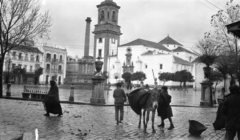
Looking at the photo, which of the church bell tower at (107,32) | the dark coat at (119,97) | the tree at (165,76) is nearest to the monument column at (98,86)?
the dark coat at (119,97)

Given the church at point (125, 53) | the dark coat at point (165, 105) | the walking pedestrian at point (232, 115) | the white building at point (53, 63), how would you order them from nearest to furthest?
the walking pedestrian at point (232, 115) → the dark coat at point (165, 105) → the white building at point (53, 63) → the church at point (125, 53)

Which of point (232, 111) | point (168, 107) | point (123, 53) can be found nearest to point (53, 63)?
point (123, 53)

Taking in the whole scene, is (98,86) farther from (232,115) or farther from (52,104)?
(232,115)

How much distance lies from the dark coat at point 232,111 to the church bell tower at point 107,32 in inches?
2860

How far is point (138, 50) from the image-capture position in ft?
242

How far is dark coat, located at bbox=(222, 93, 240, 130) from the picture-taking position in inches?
187

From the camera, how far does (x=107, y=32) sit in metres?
77.0

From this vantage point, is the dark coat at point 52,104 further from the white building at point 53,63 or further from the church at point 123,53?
the white building at point 53,63

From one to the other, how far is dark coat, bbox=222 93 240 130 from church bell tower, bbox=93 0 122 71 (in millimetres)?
72643

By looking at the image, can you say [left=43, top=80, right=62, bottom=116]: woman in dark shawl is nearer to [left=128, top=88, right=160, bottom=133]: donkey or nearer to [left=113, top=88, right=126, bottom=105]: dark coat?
[left=113, top=88, right=126, bottom=105]: dark coat

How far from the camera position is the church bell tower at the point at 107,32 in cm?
7675

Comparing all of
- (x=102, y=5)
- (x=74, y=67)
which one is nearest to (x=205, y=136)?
(x=102, y=5)

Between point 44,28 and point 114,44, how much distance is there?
Result: 61.7 metres

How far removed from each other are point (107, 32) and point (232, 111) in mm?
73370
